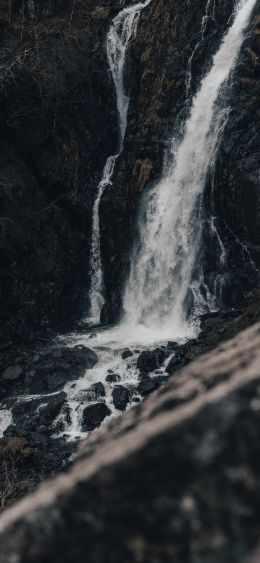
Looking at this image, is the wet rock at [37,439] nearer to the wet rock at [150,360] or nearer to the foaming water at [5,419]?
Result: the foaming water at [5,419]

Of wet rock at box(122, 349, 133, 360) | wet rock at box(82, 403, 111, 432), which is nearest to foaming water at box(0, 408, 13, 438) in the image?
wet rock at box(82, 403, 111, 432)

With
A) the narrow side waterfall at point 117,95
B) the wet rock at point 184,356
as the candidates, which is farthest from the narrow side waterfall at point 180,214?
the wet rock at point 184,356

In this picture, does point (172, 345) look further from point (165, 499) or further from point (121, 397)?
point (165, 499)

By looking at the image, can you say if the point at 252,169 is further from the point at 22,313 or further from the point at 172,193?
the point at 22,313

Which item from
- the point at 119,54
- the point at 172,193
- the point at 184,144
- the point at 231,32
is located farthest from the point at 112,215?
the point at 231,32

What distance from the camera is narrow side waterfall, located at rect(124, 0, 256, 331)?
72.9ft

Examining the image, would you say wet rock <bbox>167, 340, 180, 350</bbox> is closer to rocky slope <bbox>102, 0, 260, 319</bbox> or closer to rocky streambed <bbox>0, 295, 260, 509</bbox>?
rocky streambed <bbox>0, 295, 260, 509</bbox>

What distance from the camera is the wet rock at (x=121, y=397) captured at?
54.2 feet

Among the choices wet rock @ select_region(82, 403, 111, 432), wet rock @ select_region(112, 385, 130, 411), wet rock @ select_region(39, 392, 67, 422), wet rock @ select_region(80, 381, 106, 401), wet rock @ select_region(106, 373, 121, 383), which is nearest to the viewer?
wet rock @ select_region(82, 403, 111, 432)

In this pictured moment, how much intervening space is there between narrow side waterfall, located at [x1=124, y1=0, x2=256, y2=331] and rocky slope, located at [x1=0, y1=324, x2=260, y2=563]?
751 inches

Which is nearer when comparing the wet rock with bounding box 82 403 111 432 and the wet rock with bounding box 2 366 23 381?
the wet rock with bounding box 82 403 111 432

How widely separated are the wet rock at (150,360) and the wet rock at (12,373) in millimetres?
4801

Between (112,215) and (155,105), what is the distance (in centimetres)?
571

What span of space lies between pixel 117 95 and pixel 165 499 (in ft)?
84.0
